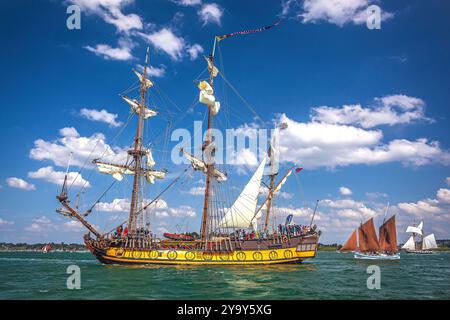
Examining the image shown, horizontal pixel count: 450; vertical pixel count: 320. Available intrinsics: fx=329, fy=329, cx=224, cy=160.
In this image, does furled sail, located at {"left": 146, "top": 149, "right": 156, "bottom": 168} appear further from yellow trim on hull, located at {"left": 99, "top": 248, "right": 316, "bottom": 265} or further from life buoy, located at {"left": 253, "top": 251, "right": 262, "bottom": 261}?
life buoy, located at {"left": 253, "top": 251, "right": 262, "bottom": 261}

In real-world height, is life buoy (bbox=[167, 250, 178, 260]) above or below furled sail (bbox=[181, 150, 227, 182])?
below

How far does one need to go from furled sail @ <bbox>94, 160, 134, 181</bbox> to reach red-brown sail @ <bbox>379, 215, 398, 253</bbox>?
230 feet

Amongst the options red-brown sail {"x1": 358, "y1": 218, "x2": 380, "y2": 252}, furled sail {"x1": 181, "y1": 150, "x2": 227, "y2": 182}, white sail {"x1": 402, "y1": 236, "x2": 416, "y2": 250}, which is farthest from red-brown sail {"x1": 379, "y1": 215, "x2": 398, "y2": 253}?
white sail {"x1": 402, "y1": 236, "x2": 416, "y2": 250}

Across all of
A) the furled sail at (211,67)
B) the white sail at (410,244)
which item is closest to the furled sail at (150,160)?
the furled sail at (211,67)

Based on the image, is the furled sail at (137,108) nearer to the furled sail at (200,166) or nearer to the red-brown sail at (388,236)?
the furled sail at (200,166)

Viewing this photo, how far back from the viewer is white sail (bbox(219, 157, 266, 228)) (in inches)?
2359

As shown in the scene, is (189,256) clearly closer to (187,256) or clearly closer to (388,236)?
(187,256)

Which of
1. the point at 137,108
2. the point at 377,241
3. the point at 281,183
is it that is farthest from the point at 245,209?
the point at 377,241

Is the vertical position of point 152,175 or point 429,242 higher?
point 152,175

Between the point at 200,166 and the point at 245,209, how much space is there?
39.8 ft

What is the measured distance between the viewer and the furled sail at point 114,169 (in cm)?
5634

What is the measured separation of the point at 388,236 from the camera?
298 ft

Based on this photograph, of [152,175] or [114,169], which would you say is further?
[152,175]
